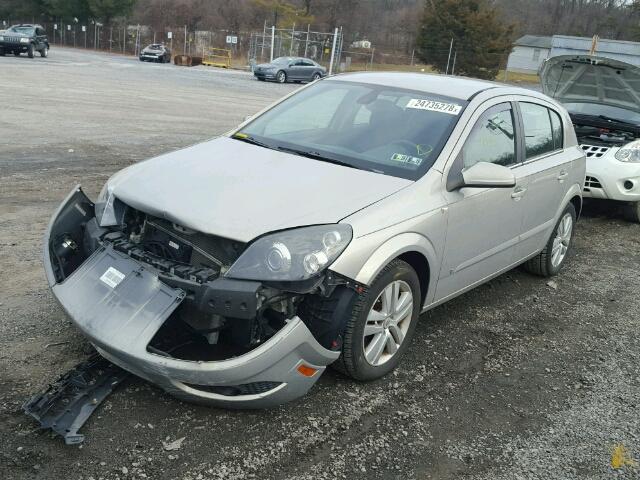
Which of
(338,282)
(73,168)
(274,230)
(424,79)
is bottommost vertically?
(73,168)

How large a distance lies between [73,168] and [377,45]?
187ft

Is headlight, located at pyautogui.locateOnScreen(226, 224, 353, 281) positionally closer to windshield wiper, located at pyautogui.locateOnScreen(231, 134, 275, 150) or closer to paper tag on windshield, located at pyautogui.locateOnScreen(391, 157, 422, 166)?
paper tag on windshield, located at pyautogui.locateOnScreen(391, 157, 422, 166)

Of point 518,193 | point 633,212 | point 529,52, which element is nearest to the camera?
point 518,193

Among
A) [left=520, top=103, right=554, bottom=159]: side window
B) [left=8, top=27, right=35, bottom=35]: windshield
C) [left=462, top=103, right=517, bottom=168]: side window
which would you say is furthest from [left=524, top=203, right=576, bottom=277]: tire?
[left=8, top=27, right=35, bottom=35]: windshield

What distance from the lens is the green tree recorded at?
50469 millimetres

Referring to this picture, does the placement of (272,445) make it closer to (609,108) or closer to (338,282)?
(338,282)

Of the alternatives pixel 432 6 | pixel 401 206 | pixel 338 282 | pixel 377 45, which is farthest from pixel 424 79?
pixel 377 45

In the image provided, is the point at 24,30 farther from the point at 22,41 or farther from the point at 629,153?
the point at 629,153

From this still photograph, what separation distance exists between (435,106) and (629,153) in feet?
15.7

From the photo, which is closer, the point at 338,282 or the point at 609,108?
the point at 338,282

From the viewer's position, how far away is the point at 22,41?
33.0 meters

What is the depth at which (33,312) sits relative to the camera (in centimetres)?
414

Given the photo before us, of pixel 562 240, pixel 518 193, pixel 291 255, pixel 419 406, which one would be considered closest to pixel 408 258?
pixel 419 406

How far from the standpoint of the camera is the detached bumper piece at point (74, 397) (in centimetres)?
293
